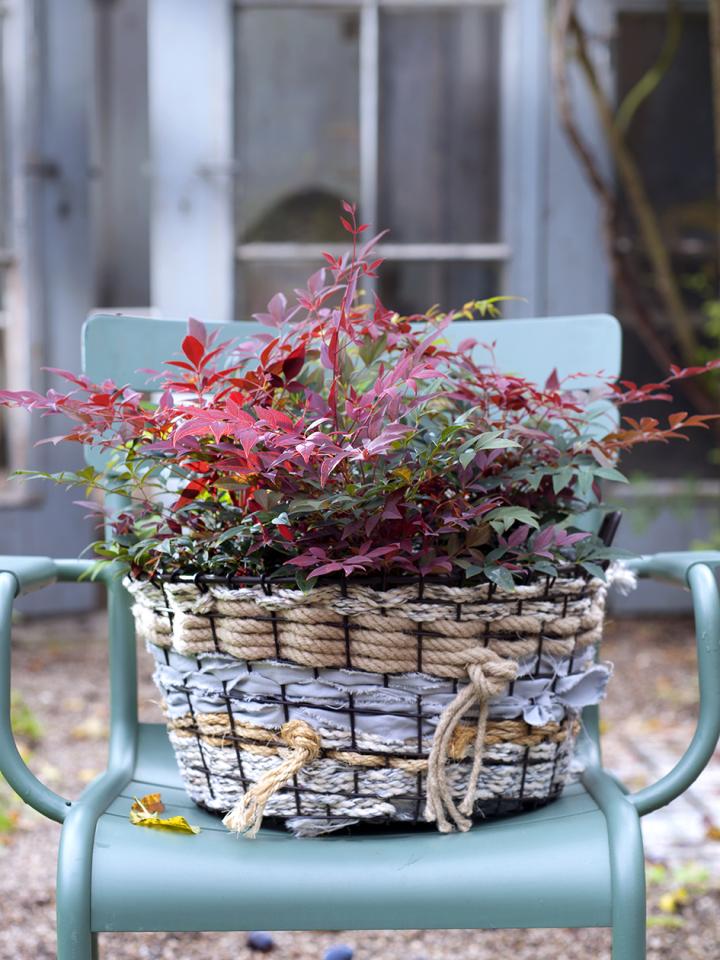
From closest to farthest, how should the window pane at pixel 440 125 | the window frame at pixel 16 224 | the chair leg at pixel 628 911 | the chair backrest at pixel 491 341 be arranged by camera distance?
the chair leg at pixel 628 911 → the chair backrest at pixel 491 341 → the window pane at pixel 440 125 → the window frame at pixel 16 224

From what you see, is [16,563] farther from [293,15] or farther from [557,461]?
[293,15]

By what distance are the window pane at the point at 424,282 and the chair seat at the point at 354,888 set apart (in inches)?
99.5

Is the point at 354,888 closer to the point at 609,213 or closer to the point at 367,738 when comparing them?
the point at 367,738

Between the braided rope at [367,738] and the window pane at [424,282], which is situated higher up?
the window pane at [424,282]

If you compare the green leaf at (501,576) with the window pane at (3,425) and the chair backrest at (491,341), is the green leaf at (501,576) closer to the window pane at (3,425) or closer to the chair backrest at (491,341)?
the chair backrest at (491,341)

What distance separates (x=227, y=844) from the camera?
0.83 metres

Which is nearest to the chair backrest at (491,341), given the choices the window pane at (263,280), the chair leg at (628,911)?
the chair leg at (628,911)

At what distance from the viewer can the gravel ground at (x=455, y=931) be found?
1558 millimetres

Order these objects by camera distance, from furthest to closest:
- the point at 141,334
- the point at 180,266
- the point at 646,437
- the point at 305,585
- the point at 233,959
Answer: the point at 180,266, the point at 233,959, the point at 141,334, the point at 646,437, the point at 305,585

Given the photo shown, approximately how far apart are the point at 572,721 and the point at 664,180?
284cm

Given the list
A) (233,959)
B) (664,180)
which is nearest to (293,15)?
(664,180)

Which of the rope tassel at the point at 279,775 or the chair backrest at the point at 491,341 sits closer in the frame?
the rope tassel at the point at 279,775

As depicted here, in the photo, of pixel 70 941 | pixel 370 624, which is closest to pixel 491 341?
pixel 370 624

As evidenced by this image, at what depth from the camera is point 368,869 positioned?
0.79m
